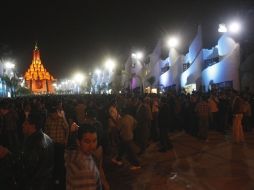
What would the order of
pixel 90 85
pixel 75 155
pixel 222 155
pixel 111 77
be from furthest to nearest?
pixel 90 85 → pixel 111 77 → pixel 222 155 → pixel 75 155

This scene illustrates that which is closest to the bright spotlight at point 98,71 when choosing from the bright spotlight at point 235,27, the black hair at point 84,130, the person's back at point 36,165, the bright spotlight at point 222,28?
the bright spotlight at point 222,28

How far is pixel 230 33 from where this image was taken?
3130 cm

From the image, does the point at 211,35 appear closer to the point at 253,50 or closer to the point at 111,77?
the point at 253,50

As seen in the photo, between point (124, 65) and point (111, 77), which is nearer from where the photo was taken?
point (124, 65)

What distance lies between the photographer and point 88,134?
4215 mm

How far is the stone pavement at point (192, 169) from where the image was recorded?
930 cm

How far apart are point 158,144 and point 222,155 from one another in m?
3.58

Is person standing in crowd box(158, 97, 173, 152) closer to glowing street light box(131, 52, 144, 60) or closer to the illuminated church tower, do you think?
glowing street light box(131, 52, 144, 60)

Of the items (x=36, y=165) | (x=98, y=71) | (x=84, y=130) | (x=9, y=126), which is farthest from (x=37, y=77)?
(x=84, y=130)

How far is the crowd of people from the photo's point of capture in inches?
167

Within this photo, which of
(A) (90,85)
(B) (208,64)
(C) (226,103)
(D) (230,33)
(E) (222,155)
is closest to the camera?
(E) (222,155)

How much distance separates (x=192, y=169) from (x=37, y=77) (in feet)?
392

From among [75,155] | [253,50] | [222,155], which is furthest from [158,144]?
[253,50]

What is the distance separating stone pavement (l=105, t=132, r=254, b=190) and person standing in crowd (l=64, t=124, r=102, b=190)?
5299mm
